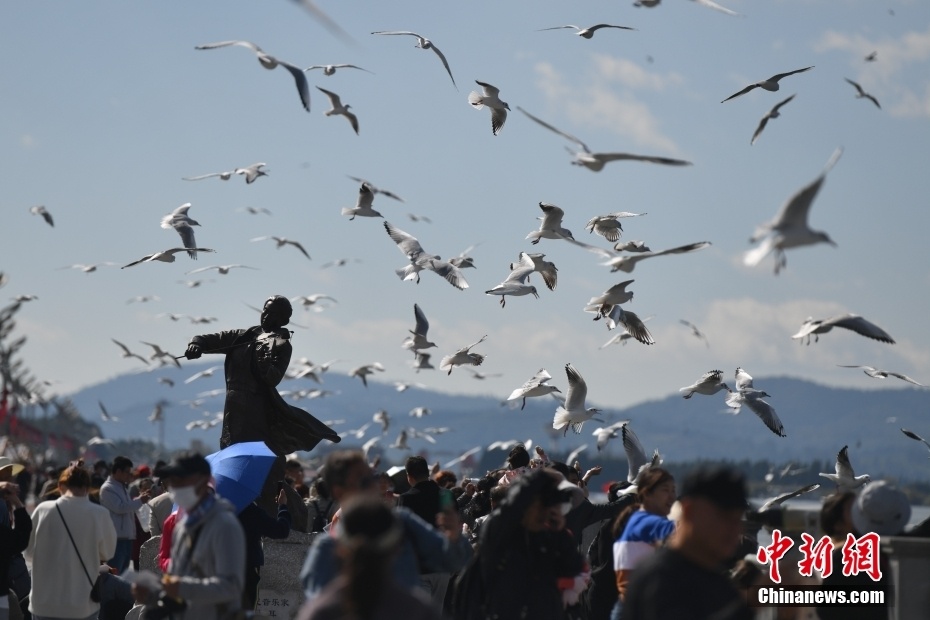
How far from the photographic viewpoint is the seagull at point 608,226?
1975 centimetres

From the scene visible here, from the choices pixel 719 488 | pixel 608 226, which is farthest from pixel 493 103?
pixel 719 488

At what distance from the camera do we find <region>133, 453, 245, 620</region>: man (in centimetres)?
689

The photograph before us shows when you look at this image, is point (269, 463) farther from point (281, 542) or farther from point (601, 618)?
point (601, 618)

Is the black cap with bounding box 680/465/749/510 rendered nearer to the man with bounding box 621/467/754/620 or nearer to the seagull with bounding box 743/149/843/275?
the man with bounding box 621/467/754/620

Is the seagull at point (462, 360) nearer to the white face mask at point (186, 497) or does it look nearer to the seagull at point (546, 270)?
the seagull at point (546, 270)

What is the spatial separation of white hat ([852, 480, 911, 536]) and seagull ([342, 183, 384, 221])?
48.6ft

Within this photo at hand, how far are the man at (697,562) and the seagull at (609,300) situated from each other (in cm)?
1219

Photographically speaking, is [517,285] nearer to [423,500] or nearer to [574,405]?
[574,405]

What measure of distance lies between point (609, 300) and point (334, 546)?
12213mm

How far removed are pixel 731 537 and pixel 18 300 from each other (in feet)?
96.3

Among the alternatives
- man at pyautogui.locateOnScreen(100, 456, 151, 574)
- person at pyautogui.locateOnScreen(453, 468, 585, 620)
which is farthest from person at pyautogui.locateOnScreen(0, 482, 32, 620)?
man at pyautogui.locateOnScreen(100, 456, 151, 574)

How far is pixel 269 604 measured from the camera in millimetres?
11453

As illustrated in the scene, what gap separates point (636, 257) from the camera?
43.2 ft

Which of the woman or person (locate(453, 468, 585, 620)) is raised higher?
person (locate(453, 468, 585, 620))
